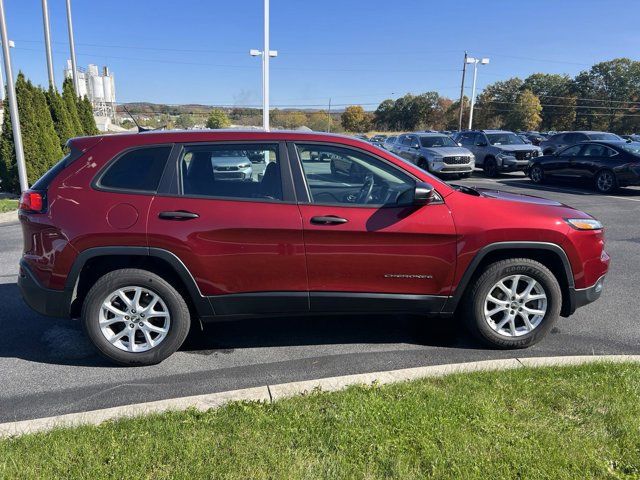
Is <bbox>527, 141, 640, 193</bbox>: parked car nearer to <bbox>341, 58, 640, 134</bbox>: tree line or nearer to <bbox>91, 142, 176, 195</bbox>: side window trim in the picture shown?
<bbox>91, 142, 176, 195</bbox>: side window trim

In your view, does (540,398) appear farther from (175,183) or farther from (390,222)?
(175,183)

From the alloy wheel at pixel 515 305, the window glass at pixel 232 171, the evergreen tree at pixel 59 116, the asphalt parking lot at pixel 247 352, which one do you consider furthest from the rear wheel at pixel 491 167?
the window glass at pixel 232 171

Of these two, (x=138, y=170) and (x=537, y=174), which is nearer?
(x=138, y=170)

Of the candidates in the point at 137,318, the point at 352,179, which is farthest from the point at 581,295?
the point at 137,318

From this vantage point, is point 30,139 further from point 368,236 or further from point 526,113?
point 526,113

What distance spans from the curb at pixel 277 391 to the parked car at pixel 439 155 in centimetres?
1379

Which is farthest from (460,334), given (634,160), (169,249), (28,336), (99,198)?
(634,160)

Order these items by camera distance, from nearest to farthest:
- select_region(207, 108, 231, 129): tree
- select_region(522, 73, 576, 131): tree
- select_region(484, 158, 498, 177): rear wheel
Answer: select_region(207, 108, 231, 129): tree
select_region(484, 158, 498, 177): rear wheel
select_region(522, 73, 576, 131): tree

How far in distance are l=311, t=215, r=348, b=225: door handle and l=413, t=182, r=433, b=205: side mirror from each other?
0.54 metres

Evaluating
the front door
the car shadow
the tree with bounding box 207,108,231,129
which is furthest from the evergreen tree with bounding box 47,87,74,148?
the front door

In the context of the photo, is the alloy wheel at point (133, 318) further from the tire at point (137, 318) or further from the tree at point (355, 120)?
the tree at point (355, 120)

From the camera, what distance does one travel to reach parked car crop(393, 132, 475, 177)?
699 inches

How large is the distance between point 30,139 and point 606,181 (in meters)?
16.3

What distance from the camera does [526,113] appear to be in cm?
→ 7438
